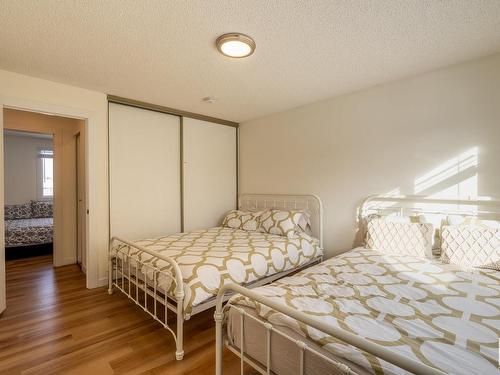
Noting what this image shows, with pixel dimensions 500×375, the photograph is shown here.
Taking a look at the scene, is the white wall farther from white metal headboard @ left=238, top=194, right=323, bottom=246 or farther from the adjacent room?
white metal headboard @ left=238, top=194, right=323, bottom=246

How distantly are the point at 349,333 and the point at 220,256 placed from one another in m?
1.47

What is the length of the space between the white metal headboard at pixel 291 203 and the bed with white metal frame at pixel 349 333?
535 millimetres

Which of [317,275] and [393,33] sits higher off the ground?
[393,33]

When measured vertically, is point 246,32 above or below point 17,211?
above

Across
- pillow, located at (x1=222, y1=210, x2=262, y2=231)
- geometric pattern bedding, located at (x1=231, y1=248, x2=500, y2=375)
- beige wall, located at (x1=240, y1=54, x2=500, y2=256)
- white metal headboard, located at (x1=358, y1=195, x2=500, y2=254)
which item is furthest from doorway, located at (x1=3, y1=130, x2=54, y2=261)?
white metal headboard, located at (x1=358, y1=195, x2=500, y2=254)

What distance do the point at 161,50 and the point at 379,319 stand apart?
232 centimetres

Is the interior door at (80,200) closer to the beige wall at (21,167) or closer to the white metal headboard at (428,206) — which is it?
the beige wall at (21,167)

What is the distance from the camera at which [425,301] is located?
4.71 feet

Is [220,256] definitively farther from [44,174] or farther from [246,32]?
[44,174]

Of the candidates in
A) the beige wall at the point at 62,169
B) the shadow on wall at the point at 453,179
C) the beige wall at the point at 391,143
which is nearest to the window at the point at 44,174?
the beige wall at the point at 62,169

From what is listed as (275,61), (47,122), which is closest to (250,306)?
(275,61)

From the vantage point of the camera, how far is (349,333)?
883mm

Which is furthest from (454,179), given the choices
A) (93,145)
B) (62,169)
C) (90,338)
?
(62,169)

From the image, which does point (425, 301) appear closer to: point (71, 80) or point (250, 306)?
point (250, 306)
